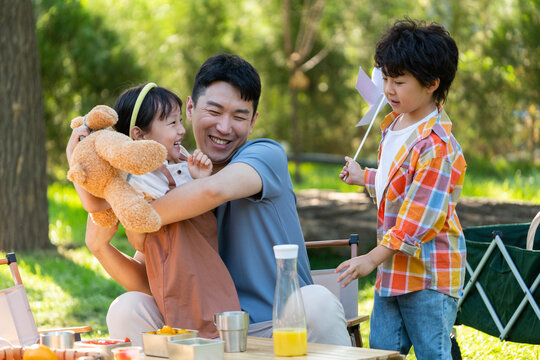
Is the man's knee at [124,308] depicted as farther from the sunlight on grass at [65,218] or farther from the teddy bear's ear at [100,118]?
the sunlight on grass at [65,218]

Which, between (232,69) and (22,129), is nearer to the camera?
(232,69)

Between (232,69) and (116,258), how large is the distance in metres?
0.80

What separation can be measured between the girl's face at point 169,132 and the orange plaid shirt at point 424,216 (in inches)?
29.1

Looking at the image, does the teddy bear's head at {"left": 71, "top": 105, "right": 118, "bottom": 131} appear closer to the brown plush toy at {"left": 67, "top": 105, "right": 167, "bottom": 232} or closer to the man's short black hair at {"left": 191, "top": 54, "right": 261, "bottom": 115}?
the brown plush toy at {"left": 67, "top": 105, "right": 167, "bottom": 232}

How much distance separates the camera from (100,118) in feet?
7.61

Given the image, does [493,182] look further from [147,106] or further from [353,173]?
[147,106]

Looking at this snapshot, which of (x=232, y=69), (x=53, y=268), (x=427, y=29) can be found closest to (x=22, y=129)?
(x=53, y=268)

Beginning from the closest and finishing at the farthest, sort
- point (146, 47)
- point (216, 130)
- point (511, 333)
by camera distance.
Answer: point (216, 130) < point (511, 333) < point (146, 47)

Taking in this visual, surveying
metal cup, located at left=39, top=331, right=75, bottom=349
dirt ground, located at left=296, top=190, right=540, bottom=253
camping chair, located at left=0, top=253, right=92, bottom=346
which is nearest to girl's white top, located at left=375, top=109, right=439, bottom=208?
metal cup, located at left=39, top=331, right=75, bottom=349

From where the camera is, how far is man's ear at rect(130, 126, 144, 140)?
2613mm

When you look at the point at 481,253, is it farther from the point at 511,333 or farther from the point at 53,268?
the point at 53,268

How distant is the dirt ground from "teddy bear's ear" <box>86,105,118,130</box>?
4.78m

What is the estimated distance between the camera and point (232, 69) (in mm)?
2807

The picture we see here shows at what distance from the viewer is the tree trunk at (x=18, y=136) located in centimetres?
679
